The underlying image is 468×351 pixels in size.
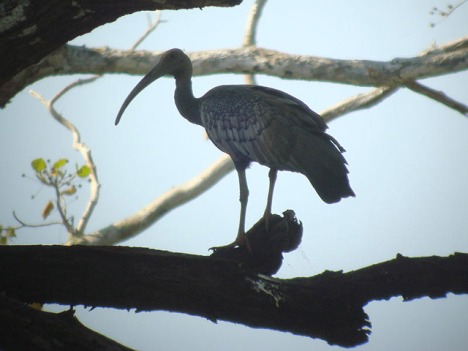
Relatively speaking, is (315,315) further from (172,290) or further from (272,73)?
(272,73)

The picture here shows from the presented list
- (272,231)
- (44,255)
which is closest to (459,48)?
(272,231)

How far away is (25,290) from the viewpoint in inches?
166

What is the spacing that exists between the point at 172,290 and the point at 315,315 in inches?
35.3

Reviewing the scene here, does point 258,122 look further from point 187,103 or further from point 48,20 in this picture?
point 48,20

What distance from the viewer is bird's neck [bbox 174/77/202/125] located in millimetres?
7332

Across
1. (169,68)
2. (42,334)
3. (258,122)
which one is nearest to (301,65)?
(169,68)

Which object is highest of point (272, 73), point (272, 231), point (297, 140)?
point (272, 73)

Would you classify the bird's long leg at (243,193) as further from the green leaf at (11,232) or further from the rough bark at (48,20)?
the green leaf at (11,232)

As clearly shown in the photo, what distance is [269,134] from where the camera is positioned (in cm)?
618

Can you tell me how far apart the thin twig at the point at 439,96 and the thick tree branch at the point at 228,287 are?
4.90 metres

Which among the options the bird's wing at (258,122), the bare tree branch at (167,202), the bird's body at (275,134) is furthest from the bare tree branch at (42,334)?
the bare tree branch at (167,202)

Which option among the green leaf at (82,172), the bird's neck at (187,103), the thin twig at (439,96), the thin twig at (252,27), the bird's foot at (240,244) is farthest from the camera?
the thin twig at (252,27)

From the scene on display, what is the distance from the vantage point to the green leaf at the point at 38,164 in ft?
28.7

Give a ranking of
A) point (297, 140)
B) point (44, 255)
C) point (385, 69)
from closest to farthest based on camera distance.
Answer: point (44, 255) → point (297, 140) → point (385, 69)
